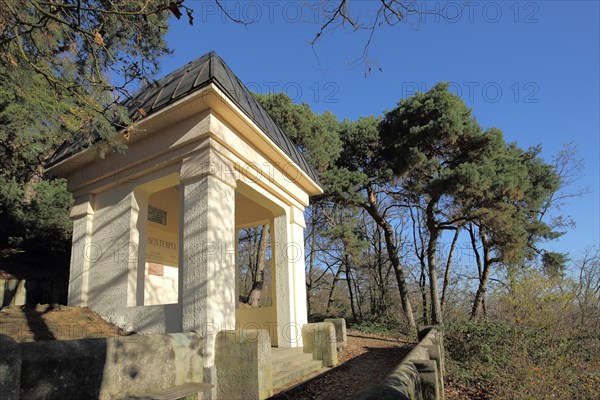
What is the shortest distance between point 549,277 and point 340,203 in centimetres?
865

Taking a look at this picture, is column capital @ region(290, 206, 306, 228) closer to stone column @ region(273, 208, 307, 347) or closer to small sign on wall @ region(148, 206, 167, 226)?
stone column @ region(273, 208, 307, 347)

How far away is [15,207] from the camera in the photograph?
9.40 m

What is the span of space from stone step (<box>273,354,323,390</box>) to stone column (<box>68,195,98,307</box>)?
141 inches

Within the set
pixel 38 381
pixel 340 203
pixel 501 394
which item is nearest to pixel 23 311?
pixel 38 381

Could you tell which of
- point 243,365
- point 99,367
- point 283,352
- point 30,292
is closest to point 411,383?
point 243,365

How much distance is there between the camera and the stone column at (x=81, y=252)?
6699 millimetres

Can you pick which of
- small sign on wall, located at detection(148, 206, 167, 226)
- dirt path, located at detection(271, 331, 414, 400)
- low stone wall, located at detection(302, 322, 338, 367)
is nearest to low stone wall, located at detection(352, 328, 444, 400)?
dirt path, located at detection(271, 331, 414, 400)

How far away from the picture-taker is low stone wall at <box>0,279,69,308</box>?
7906 mm

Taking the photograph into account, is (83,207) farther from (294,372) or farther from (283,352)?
(294,372)

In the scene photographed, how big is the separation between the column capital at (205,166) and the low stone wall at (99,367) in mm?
2184

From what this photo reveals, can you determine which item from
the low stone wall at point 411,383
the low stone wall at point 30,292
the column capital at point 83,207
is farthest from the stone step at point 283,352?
the low stone wall at point 30,292

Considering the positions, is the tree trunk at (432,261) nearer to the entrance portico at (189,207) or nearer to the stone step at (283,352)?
the entrance portico at (189,207)

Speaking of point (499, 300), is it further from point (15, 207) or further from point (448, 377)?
point (15, 207)

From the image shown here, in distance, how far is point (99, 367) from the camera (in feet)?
11.2
